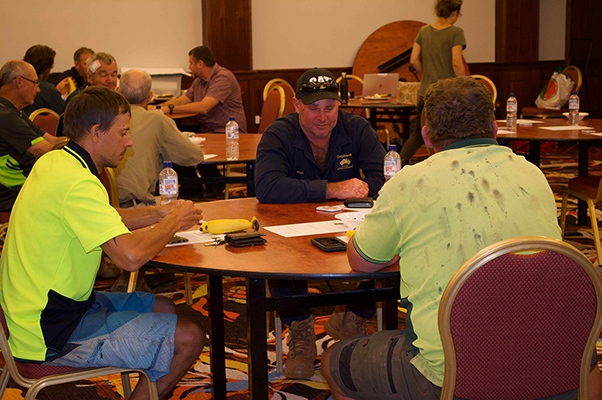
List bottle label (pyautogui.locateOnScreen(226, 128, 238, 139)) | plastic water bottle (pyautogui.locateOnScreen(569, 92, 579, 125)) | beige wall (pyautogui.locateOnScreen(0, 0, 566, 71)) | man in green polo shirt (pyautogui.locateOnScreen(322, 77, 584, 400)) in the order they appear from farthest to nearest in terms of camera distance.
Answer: beige wall (pyautogui.locateOnScreen(0, 0, 566, 71)) → plastic water bottle (pyautogui.locateOnScreen(569, 92, 579, 125)) → bottle label (pyautogui.locateOnScreen(226, 128, 238, 139)) → man in green polo shirt (pyautogui.locateOnScreen(322, 77, 584, 400))

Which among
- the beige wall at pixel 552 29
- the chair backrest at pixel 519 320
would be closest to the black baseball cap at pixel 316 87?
the chair backrest at pixel 519 320

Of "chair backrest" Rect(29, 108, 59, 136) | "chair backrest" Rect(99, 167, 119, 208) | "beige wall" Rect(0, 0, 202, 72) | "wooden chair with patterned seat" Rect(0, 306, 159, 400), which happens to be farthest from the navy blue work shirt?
"beige wall" Rect(0, 0, 202, 72)

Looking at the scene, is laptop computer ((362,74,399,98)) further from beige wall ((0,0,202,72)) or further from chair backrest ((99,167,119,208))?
chair backrest ((99,167,119,208))

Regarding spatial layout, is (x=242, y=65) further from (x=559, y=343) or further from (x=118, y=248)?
(x=559, y=343)

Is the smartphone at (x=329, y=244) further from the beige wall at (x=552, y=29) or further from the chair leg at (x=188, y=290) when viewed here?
the beige wall at (x=552, y=29)

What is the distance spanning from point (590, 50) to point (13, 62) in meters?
7.75

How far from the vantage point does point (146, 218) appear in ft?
7.55

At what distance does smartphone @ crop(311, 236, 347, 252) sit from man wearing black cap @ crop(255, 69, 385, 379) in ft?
2.16

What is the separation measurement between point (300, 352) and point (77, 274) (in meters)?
1.17

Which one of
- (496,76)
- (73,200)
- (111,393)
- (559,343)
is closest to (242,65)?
(496,76)

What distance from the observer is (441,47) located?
5984mm

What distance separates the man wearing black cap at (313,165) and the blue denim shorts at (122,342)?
0.83m

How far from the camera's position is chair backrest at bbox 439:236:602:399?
129 cm

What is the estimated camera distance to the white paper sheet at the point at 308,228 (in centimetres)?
214
